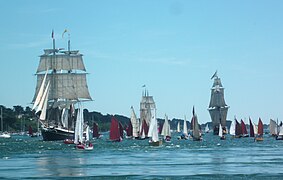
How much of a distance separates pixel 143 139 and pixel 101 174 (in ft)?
338

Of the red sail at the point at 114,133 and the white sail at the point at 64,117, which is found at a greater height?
the white sail at the point at 64,117

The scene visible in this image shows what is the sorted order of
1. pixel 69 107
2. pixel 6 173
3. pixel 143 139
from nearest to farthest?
pixel 6 173 < pixel 143 139 < pixel 69 107

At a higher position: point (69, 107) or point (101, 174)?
point (69, 107)

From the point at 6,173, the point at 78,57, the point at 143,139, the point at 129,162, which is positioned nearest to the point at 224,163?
the point at 129,162

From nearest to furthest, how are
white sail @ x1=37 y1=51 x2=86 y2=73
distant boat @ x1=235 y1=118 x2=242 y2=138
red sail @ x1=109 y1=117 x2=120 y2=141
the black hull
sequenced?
red sail @ x1=109 y1=117 x2=120 y2=141, the black hull, distant boat @ x1=235 y1=118 x2=242 y2=138, white sail @ x1=37 y1=51 x2=86 y2=73

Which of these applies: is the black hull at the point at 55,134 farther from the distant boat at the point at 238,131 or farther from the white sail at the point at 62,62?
the distant boat at the point at 238,131

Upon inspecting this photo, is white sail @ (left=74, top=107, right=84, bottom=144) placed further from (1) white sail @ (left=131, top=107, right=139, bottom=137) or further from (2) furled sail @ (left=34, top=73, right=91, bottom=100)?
(2) furled sail @ (left=34, top=73, right=91, bottom=100)

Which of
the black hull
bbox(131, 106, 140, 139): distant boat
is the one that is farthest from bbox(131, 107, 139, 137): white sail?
the black hull

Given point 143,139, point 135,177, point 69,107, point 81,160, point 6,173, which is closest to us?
point 135,177

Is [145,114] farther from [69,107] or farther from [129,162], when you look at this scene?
[129,162]

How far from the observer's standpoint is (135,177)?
53.2 meters

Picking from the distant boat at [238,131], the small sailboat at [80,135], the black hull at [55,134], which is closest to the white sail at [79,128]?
the small sailboat at [80,135]

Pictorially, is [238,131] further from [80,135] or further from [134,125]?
[80,135]

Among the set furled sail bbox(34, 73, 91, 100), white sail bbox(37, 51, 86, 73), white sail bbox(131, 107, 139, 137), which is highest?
white sail bbox(37, 51, 86, 73)
